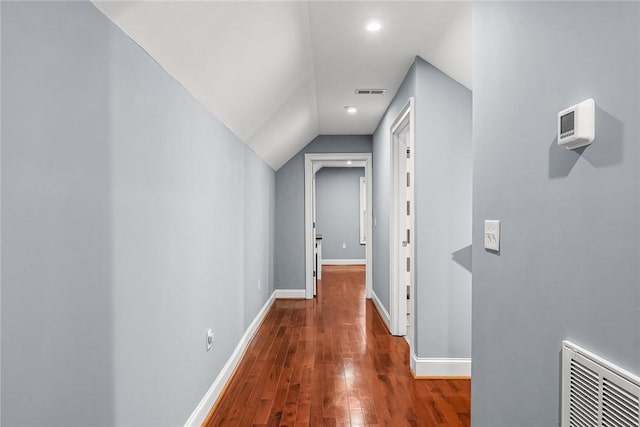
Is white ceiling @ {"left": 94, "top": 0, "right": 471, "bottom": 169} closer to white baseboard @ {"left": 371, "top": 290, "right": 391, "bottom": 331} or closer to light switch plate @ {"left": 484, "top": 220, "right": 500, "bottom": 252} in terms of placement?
light switch plate @ {"left": 484, "top": 220, "right": 500, "bottom": 252}

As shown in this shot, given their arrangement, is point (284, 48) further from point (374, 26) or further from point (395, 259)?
point (395, 259)

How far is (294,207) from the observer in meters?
5.93

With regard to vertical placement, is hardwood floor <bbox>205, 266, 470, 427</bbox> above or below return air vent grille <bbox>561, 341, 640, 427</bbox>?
below

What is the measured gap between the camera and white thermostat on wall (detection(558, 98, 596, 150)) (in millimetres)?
959

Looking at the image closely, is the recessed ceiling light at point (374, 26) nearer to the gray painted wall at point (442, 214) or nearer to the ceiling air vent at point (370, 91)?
the gray painted wall at point (442, 214)

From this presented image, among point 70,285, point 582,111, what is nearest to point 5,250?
Answer: point 70,285

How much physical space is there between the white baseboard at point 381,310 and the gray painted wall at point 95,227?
2.58 meters

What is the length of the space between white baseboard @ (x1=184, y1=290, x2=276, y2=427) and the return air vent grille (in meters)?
1.77

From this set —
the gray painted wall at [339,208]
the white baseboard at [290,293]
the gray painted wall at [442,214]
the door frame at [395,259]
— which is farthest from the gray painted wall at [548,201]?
the gray painted wall at [339,208]

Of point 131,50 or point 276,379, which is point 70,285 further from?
point 276,379

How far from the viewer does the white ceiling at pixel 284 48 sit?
5.24 ft

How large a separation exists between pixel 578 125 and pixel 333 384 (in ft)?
8.04

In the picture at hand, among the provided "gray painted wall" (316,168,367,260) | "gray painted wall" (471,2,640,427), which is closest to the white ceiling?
"gray painted wall" (471,2,640,427)

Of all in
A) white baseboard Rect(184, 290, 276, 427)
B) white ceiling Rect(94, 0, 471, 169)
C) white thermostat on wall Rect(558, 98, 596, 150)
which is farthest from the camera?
white baseboard Rect(184, 290, 276, 427)
